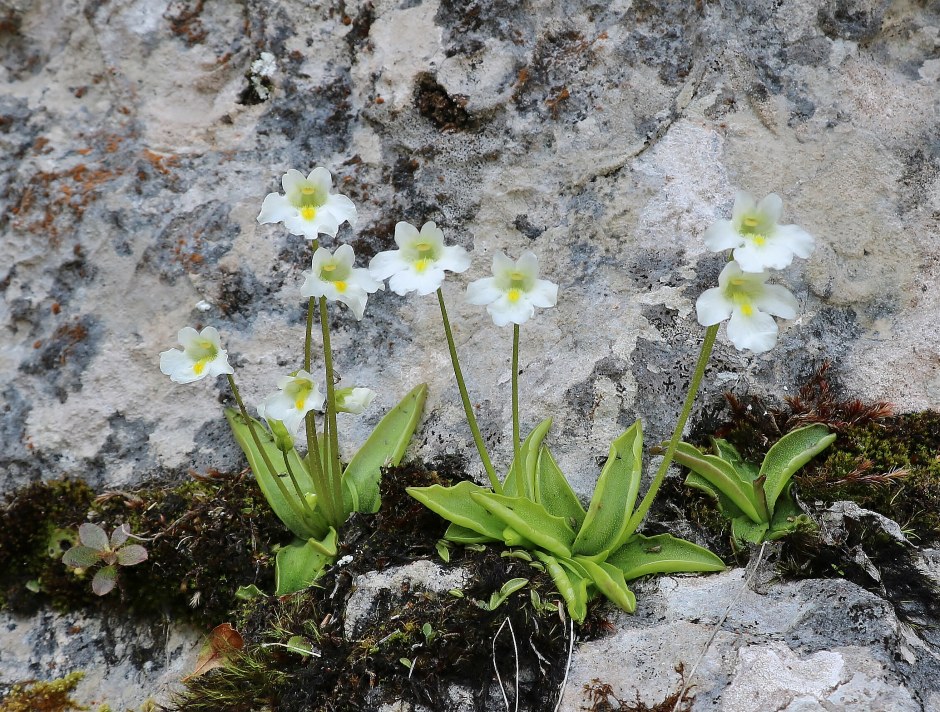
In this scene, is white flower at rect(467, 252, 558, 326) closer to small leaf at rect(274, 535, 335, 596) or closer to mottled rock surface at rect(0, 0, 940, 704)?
mottled rock surface at rect(0, 0, 940, 704)

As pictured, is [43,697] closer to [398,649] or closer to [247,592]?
[247,592]

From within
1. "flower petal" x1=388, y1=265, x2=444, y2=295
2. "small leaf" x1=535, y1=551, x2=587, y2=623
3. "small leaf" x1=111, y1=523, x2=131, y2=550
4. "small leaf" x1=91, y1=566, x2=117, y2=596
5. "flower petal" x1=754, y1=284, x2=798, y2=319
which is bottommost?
"small leaf" x1=91, y1=566, x2=117, y2=596

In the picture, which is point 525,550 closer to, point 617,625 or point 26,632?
point 617,625

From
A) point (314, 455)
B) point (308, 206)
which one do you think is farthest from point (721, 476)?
point (308, 206)

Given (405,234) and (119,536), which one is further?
(119,536)

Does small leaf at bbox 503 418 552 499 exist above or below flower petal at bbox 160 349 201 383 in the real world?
below

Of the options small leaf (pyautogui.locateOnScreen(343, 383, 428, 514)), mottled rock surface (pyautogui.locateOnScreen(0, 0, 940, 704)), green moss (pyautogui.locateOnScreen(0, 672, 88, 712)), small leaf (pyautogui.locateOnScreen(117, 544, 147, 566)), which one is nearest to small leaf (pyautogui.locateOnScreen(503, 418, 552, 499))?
mottled rock surface (pyautogui.locateOnScreen(0, 0, 940, 704))
